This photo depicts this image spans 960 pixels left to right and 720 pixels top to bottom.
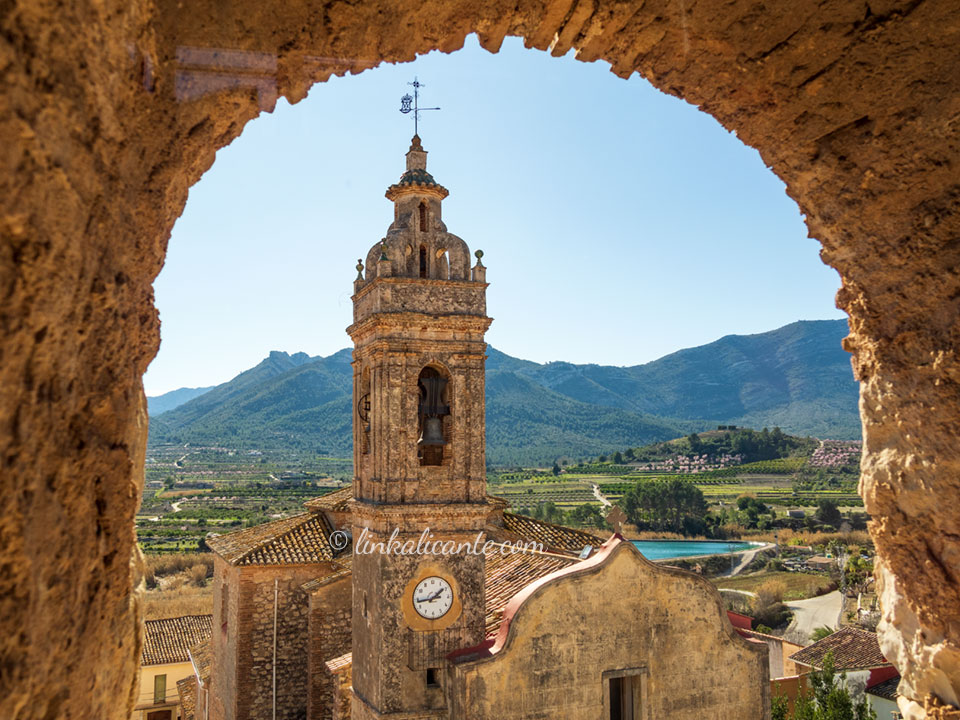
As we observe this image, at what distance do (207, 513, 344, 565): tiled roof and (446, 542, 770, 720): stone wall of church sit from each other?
6.02 meters

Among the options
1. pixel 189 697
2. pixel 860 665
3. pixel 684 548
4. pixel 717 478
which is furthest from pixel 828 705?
pixel 717 478

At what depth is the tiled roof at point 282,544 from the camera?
15203 mm

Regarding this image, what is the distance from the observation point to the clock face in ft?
35.5

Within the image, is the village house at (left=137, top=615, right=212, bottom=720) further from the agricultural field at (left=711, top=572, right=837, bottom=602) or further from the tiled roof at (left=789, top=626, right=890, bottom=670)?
the agricultural field at (left=711, top=572, right=837, bottom=602)

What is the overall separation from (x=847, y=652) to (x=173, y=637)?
2071 cm

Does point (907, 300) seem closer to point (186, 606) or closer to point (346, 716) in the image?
point (346, 716)

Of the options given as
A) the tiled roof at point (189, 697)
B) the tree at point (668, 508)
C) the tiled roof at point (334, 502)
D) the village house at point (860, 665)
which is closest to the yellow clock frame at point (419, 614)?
the tiled roof at point (334, 502)

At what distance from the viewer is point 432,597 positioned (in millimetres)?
10883

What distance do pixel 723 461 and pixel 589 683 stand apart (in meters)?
74.8

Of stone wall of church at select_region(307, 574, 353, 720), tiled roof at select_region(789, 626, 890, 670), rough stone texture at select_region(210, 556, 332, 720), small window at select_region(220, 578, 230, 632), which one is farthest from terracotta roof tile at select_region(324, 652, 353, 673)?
tiled roof at select_region(789, 626, 890, 670)

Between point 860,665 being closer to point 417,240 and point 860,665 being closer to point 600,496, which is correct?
point 417,240

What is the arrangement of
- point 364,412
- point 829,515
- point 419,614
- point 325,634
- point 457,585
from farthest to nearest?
point 829,515 → point 325,634 → point 364,412 → point 457,585 → point 419,614

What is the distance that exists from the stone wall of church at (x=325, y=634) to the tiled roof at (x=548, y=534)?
144 inches

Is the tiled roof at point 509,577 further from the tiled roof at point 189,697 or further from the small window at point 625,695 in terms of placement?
the tiled roof at point 189,697
